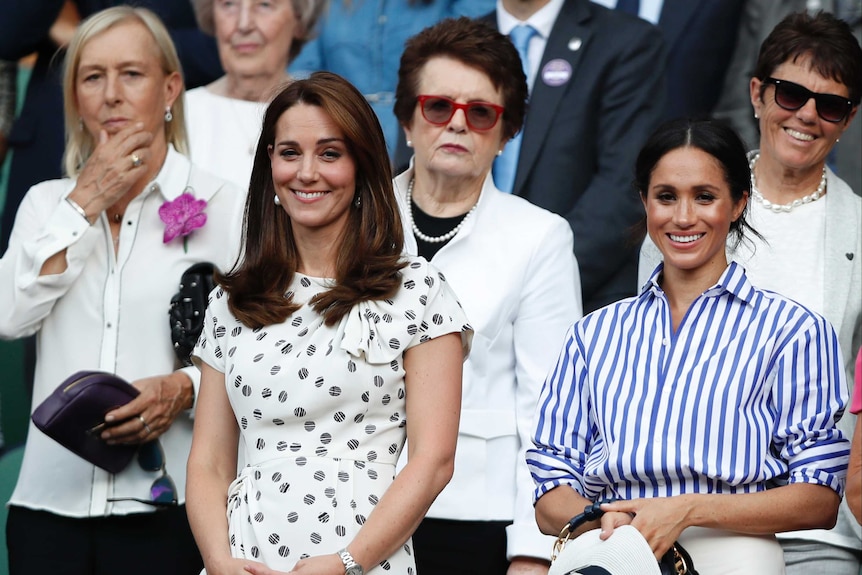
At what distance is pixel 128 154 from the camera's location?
4.25 meters

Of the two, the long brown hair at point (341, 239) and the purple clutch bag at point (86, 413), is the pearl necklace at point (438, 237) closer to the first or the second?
the long brown hair at point (341, 239)

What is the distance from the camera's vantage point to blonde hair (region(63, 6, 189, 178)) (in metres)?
4.46

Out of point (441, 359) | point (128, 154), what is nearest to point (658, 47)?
point (128, 154)

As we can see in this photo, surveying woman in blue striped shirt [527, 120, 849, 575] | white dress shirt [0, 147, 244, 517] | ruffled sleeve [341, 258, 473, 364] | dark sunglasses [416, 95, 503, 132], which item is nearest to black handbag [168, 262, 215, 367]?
white dress shirt [0, 147, 244, 517]

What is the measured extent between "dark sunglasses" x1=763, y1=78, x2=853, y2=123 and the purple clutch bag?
80.8 inches

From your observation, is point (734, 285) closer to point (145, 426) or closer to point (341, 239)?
point (341, 239)

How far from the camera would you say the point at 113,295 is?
164 inches

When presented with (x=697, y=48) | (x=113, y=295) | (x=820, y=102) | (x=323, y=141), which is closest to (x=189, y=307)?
(x=113, y=295)

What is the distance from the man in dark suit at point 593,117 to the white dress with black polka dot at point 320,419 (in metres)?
1.62

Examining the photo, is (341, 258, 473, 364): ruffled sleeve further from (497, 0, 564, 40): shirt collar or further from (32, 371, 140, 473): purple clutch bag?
(497, 0, 564, 40): shirt collar

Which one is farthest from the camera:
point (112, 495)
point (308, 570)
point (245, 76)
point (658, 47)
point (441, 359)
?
point (245, 76)

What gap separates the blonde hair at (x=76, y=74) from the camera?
446 centimetres

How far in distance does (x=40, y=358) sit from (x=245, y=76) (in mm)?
1662

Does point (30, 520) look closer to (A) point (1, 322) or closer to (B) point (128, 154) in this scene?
(A) point (1, 322)
